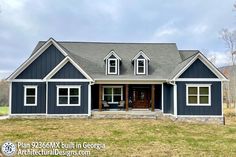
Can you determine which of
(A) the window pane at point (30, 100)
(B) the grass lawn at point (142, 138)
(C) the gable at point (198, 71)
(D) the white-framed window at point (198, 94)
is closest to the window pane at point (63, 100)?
(A) the window pane at point (30, 100)

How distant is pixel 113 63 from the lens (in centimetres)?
2275

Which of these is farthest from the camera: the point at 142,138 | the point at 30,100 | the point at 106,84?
the point at 106,84

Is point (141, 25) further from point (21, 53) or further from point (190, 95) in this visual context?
point (21, 53)

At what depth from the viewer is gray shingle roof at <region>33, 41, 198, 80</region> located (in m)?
22.5

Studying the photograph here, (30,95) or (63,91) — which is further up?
(63,91)

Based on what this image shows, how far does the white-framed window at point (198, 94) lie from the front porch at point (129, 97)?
2.91 metres

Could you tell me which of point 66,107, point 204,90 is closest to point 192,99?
point 204,90

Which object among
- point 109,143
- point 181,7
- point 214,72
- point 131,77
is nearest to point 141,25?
point 181,7

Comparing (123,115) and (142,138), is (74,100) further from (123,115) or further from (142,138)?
(142,138)

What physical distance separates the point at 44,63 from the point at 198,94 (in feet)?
38.0

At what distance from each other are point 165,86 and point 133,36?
2055 cm

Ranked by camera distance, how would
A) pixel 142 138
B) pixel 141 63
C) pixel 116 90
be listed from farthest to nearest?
pixel 116 90, pixel 141 63, pixel 142 138

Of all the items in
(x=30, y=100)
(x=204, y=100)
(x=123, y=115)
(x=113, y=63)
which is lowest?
(x=123, y=115)

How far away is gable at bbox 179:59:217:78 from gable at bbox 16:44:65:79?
30.4ft
